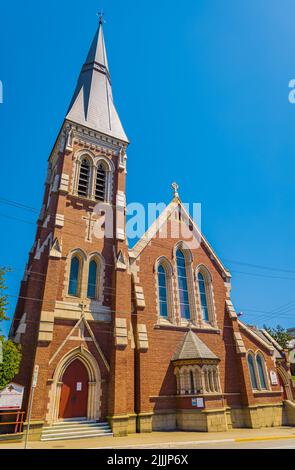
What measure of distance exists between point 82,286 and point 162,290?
616cm

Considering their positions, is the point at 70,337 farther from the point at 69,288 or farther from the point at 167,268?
the point at 167,268

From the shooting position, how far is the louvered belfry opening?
22712 mm

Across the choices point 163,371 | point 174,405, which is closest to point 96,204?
point 163,371

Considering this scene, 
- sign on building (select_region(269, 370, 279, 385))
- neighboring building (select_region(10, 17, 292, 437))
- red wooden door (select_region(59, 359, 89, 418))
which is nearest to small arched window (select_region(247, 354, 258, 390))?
neighboring building (select_region(10, 17, 292, 437))

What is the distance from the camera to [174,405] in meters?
18.5

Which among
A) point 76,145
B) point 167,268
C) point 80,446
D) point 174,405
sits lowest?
point 80,446

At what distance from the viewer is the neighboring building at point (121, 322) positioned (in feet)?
53.0

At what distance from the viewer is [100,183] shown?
76.7 feet

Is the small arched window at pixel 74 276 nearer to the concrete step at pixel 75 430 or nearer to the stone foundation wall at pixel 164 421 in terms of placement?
the concrete step at pixel 75 430

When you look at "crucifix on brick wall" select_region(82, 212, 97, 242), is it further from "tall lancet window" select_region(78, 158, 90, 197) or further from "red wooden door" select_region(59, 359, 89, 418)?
"red wooden door" select_region(59, 359, 89, 418)

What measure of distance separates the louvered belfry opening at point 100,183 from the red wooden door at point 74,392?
11.6 m

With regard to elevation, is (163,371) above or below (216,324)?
below

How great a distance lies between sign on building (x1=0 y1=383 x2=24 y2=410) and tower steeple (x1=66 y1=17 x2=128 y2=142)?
18.4 metres

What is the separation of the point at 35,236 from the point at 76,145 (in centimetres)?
782
